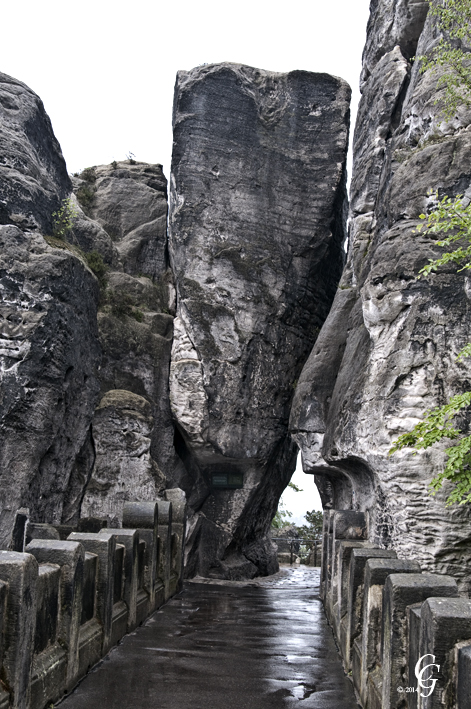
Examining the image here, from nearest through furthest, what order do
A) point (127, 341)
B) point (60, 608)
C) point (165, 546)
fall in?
1. point (60, 608)
2. point (165, 546)
3. point (127, 341)

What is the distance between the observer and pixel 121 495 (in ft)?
61.2

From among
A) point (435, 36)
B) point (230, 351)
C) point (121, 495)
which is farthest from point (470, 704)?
point (230, 351)

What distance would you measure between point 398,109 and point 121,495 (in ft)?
40.1

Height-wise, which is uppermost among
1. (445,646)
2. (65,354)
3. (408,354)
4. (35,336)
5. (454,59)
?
(454,59)

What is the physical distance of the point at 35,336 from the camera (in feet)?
42.9

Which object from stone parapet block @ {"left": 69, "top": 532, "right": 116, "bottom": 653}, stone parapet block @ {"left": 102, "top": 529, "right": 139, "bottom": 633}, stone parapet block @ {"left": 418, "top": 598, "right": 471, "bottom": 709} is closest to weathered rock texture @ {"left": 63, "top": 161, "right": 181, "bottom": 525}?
stone parapet block @ {"left": 102, "top": 529, "right": 139, "bottom": 633}

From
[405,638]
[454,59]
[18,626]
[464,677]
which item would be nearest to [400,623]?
[405,638]

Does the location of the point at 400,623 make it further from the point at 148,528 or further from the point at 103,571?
the point at 148,528

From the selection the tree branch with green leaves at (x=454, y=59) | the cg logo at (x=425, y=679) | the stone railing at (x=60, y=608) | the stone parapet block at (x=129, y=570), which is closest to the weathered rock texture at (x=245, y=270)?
the tree branch with green leaves at (x=454, y=59)

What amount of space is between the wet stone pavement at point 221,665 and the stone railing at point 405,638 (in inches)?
16.1

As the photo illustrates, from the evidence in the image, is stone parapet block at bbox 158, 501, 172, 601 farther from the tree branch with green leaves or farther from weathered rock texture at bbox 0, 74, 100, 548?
the tree branch with green leaves

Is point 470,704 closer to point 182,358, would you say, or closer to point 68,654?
point 68,654

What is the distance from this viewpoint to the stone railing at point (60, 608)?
15.9ft

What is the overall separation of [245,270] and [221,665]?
15292 millimetres
